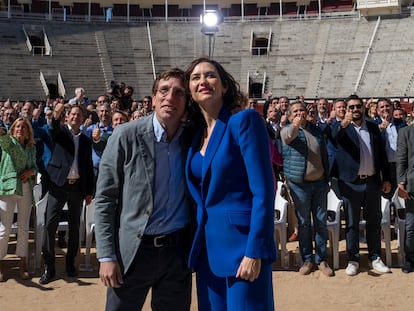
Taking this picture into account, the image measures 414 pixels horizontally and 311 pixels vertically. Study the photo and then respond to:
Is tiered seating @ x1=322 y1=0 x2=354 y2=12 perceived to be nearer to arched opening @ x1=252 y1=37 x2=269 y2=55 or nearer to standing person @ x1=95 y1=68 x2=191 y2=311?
arched opening @ x1=252 y1=37 x2=269 y2=55

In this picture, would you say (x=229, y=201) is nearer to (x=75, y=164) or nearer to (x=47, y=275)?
(x=75, y=164)

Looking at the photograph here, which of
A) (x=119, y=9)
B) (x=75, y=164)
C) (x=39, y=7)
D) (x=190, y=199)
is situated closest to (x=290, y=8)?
(x=119, y=9)

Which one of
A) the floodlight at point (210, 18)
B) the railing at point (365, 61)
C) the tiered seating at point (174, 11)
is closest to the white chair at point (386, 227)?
the floodlight at point (210, 18)

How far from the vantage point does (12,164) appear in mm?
5684

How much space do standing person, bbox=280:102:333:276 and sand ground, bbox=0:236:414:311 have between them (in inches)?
12.8

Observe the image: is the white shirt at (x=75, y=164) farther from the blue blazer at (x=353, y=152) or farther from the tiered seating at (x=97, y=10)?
the tiered seating at (x=97, y=10)

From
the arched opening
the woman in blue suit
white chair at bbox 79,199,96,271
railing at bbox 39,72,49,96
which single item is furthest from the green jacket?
the arched opening

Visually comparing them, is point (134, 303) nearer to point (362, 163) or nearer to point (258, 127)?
point (258, 127)

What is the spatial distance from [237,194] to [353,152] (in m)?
3.81

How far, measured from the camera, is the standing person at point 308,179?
5754mm

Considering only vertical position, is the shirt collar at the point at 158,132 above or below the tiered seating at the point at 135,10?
below

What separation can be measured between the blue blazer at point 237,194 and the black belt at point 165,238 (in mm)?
→ 254

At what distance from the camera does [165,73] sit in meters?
2.73

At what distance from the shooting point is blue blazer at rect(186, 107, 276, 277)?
2.38 m
